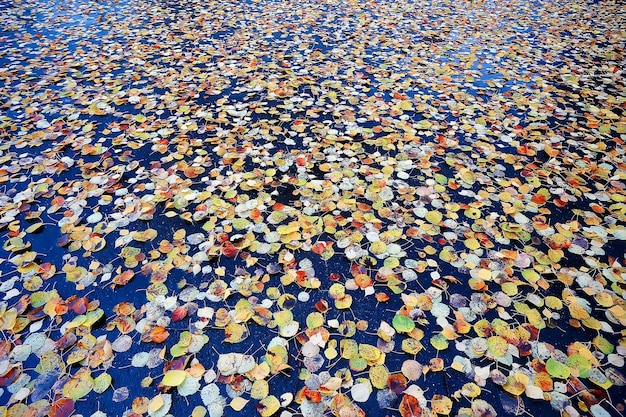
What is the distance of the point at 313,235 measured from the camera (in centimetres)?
256

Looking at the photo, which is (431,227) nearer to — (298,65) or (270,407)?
(270,407)

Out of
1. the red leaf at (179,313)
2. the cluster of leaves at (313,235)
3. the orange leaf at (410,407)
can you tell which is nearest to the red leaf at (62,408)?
the cluster of leaves at (313,235)

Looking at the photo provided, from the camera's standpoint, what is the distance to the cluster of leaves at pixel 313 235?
182 centimetres

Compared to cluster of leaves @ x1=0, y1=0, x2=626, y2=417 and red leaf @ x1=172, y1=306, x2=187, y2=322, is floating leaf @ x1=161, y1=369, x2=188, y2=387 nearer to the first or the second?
cluster of leaves @ x1=0, y1=0, x2=626, y2=417

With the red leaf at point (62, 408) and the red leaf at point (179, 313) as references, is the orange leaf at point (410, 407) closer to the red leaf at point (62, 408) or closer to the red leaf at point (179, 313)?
the red leaf at point (179, 313)

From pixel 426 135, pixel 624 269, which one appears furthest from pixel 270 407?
pixel 426 135

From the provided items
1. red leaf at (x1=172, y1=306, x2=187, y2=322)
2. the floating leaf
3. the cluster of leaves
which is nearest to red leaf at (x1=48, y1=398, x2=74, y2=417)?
the cluster of leaves

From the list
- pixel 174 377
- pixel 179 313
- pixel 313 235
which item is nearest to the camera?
pixel 174 377

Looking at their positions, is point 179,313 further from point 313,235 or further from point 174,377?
point 313,235

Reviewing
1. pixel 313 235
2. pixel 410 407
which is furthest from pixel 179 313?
pixel 410 407

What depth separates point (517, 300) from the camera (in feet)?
6.98

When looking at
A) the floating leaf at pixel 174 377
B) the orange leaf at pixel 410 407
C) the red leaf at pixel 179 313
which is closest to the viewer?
the orange leaf at pixel 410 407

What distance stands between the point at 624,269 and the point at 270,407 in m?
2.35

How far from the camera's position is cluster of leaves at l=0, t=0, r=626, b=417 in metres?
1.82
